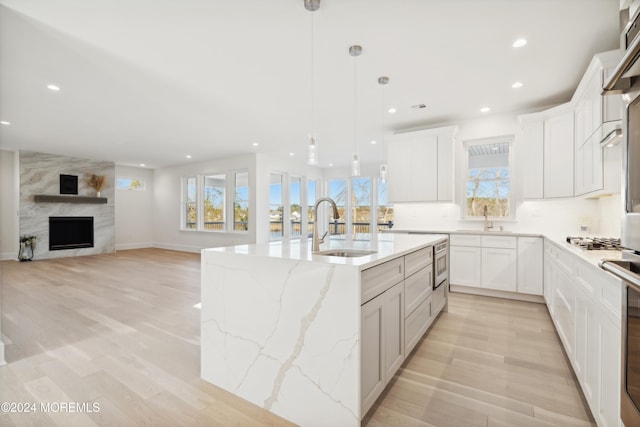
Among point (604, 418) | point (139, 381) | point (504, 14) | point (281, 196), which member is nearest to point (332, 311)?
point (604, 418)

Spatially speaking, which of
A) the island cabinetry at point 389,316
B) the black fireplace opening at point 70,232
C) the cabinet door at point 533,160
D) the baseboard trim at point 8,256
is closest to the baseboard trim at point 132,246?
the black fireplace opening at point 70,232

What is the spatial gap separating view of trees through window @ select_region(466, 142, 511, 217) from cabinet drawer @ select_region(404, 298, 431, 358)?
262cm

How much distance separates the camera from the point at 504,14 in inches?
90.5

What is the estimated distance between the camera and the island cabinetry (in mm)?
1599

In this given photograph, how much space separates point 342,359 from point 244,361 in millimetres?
709

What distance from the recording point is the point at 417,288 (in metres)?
2.43

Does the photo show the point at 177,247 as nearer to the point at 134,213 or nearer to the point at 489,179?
the point at 134,213

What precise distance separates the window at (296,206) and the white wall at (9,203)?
21.9 feet

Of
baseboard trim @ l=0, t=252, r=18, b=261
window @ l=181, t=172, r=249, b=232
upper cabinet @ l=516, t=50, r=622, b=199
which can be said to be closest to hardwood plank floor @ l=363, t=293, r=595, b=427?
upper cabinet @ l=516, t=50, r=622, b=199

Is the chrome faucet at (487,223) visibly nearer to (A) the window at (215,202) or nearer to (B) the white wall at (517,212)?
(B) the white wall at (517,212)

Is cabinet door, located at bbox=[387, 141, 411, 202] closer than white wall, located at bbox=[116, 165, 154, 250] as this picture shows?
Yes

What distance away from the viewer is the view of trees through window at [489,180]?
4.55m

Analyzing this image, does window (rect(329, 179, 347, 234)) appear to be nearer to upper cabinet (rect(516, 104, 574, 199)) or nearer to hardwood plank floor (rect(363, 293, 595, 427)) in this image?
upper cabinet (rect(516, 104, 574, 199))

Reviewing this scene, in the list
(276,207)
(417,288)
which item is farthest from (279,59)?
(276,207)
